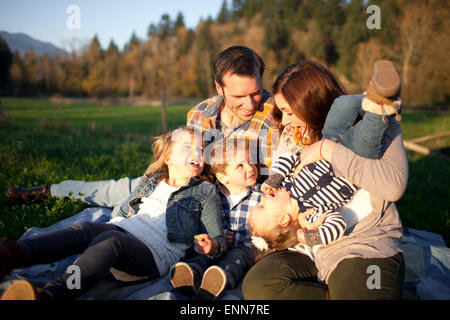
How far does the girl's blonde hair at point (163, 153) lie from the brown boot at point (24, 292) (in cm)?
152

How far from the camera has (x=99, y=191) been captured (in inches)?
161

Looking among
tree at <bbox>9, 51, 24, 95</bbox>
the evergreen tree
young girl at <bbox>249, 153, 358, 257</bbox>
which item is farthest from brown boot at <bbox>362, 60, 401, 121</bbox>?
the evergreen tree

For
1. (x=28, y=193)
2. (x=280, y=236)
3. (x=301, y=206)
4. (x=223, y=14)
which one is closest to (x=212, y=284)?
(x=280, y=236)

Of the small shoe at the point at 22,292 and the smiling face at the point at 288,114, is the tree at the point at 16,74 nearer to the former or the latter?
the smiling face at the point at 288,114

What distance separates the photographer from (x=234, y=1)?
65.9 m

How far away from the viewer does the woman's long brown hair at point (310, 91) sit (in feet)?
8.70

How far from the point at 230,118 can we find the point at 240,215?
1321 mm

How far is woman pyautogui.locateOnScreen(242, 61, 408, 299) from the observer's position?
6.70 ft

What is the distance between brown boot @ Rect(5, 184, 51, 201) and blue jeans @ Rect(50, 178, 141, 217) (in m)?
0.08

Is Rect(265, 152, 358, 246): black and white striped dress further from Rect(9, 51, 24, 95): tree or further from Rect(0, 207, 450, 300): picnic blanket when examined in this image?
Rect(9, 51, 24, 95): tree

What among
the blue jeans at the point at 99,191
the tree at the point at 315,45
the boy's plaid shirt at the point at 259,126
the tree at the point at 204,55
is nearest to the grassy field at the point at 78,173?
the blue jeans at the point at 99,191

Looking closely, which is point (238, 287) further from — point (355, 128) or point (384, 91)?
point (384, 91)
